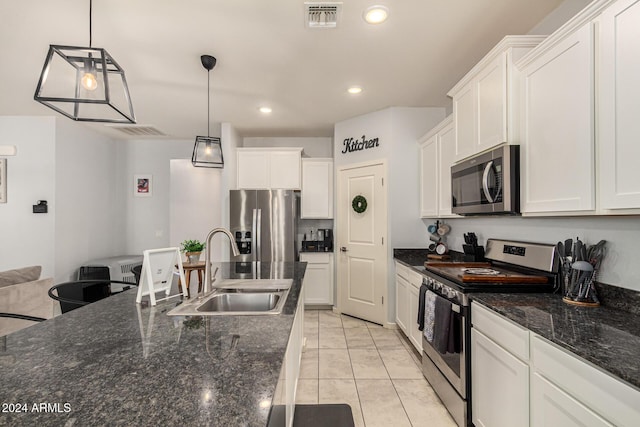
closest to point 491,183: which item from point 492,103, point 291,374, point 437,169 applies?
point 492,103

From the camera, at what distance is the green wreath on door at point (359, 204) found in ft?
13.2

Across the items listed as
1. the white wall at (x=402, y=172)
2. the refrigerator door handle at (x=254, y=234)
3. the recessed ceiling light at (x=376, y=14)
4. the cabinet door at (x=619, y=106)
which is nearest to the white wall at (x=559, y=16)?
the cabinet door at (x=619, y=106)

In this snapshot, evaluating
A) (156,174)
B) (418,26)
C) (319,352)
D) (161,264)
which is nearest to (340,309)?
(319,352)

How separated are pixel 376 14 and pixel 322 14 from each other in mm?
360

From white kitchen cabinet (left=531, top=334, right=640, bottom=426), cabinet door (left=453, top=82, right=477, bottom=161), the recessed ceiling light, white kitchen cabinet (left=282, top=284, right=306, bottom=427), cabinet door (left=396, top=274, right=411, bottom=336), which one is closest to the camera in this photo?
white kitchen cabinet (left=531, top=334, right=640, bottom=426)

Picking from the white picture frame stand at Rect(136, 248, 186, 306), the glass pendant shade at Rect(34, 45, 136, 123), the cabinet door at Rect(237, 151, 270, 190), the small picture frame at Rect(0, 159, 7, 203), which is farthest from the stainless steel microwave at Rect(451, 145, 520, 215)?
the small picture frame at Rect(0, 159, 7, 203)

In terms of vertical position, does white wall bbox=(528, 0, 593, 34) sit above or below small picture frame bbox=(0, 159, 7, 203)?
above

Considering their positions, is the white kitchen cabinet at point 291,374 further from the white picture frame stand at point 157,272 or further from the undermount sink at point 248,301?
the white picture frame stand at point 157,272

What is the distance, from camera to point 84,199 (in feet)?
14.9

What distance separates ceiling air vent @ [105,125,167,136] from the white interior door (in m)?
2.96

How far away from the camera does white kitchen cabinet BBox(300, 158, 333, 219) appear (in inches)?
183

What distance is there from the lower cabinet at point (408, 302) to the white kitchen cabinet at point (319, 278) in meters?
1.18

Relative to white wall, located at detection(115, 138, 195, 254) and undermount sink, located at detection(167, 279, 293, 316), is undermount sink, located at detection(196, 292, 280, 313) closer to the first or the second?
undermount sink, located at detection(167, 279, 293, 316)

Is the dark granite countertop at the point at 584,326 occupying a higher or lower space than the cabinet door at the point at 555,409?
higher
